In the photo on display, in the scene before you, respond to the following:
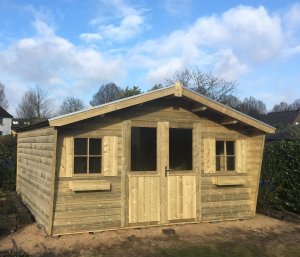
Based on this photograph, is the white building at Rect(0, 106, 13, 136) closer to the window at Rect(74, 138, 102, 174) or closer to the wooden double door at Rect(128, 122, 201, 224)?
the wooden double door at Rect(128, 122, 201, 224)

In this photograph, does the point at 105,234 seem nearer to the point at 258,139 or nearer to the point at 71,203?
→ the point at 71,203

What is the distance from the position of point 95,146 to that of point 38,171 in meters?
1.70

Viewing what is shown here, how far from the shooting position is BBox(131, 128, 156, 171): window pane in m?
9.46

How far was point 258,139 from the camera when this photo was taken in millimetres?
10305

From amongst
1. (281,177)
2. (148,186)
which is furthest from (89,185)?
(281,177)

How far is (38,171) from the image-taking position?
938 centimetres

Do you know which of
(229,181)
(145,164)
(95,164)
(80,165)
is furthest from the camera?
(229,181)

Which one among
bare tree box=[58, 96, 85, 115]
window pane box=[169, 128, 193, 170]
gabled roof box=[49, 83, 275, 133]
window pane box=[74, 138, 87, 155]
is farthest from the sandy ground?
bare tree box=[58, 96, 85, 115]

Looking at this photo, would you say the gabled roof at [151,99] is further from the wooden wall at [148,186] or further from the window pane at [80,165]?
the window pane at [80,165]

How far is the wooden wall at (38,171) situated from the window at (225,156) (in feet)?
13.4

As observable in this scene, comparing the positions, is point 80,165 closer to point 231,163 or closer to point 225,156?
point 225,156

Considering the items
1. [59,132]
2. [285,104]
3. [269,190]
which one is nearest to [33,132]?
[59,132]

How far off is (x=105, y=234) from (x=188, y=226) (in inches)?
78.0

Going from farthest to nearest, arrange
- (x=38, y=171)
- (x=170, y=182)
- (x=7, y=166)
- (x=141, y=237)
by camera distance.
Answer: (x=7, y=166), (x=38, y=171), (x=170, y=182), (x=141, y=237)
